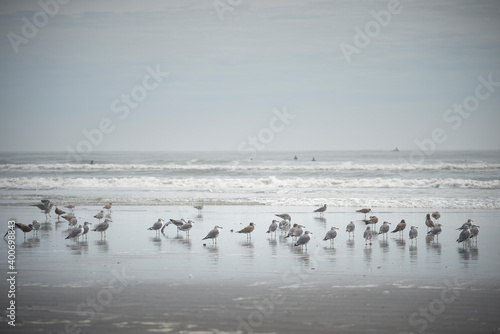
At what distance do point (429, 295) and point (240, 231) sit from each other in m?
6.84

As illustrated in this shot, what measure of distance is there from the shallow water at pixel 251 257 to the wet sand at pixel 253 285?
3 centimetres

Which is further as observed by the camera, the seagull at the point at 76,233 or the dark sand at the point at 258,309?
the seagull at the point at 76,233

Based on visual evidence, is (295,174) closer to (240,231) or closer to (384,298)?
(240,231)

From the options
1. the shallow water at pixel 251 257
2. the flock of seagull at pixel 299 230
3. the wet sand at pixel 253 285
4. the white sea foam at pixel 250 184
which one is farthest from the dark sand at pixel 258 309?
the white sea foam at pixel 250 184

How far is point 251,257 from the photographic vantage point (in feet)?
36.3

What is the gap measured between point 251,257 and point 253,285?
2.57m

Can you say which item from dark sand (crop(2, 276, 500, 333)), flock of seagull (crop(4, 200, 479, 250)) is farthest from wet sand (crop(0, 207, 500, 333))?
flock of seagull (crop(4, 200, 479, 250))

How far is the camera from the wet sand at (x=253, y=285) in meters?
6.62

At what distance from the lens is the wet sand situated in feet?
21.7

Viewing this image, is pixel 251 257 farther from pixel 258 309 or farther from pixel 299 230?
pixel 258 309

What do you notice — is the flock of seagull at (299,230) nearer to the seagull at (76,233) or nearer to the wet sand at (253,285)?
the seagull at (76,233)

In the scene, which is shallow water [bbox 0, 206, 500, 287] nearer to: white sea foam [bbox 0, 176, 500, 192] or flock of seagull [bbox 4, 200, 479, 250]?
flock of seagull [bbox 4, 200, 479, 250]

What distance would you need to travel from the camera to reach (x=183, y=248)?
1224 centimetres

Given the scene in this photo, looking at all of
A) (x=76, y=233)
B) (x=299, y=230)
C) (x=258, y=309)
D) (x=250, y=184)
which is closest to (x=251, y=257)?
(x=299, y=230)
